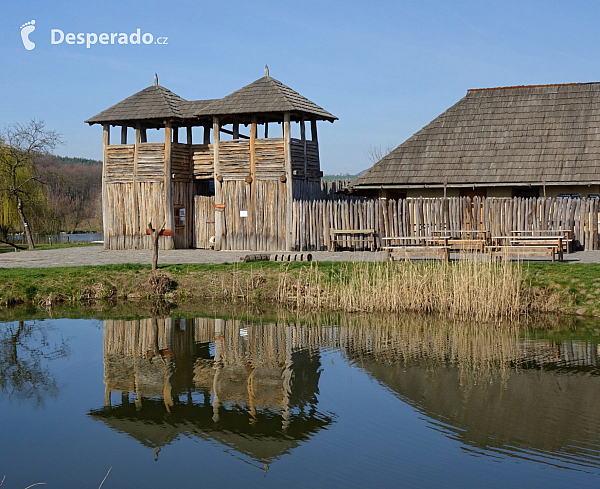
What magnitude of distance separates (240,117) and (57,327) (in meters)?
14.2

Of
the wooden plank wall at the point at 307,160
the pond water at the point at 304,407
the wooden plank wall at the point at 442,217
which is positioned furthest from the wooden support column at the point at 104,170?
the pond water at the point at 304,407

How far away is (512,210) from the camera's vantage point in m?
25.4

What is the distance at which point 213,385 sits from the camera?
12055 millimetres

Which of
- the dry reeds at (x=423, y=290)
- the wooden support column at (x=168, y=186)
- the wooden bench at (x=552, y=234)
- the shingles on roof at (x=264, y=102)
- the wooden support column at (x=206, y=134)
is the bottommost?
the dry reeds at (x=423, y=290)

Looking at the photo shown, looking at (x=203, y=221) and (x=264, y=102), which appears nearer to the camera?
(x=264, y=102)

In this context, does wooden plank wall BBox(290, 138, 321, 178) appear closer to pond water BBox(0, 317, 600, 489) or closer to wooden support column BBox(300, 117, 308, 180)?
wooden support column BBox(300, 117, 308, 180)

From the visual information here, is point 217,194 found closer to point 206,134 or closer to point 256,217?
point 256,217

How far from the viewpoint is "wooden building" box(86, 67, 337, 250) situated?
92.8ft

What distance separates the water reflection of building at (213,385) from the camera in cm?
988

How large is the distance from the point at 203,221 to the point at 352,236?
683cm

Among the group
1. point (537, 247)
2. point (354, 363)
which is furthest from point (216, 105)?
point (354, 363)

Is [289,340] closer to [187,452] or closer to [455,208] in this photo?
[187,452]

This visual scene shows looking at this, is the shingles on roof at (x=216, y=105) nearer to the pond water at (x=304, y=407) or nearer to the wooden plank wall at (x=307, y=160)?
the wooden plank wall at (x=307, y=160)

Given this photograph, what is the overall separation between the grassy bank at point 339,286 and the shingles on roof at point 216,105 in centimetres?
899
